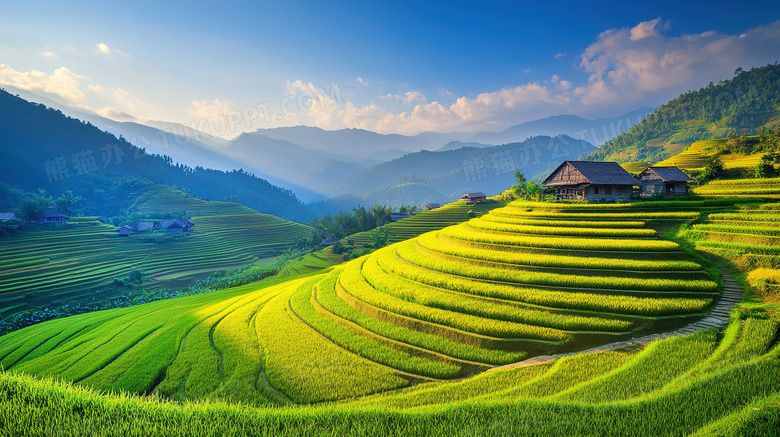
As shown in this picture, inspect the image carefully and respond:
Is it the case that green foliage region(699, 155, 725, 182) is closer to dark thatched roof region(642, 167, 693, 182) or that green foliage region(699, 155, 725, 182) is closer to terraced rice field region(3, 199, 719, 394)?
dark thatched roof region(642, 167, 693, 182)

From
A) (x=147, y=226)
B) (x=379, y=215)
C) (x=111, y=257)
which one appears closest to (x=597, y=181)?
(x=379, y=215)

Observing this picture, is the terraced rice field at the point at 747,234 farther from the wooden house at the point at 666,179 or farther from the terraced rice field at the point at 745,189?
the wooden house at the point at 666,179

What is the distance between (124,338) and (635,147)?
419 feet

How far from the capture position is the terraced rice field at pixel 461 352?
4297 mm

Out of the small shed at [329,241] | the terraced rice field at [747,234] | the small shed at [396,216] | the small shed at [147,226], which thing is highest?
the small shed at [147,226]

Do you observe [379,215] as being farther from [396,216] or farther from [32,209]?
[32,209]

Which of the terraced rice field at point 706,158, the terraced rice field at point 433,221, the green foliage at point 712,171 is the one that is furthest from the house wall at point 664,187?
the terraced rice field at point 433,221

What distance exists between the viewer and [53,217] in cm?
4212

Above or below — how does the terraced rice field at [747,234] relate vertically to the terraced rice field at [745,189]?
below

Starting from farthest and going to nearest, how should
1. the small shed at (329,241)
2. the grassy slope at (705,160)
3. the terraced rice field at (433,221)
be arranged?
the small shed at (329,241), the terraced rice field at (433,221), the grassy slope at (705,160)

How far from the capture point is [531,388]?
6.97 metres

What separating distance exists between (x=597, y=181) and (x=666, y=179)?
31.5 feet

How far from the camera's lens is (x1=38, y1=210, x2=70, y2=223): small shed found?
41.3 meters

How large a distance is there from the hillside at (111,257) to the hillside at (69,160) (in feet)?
120
